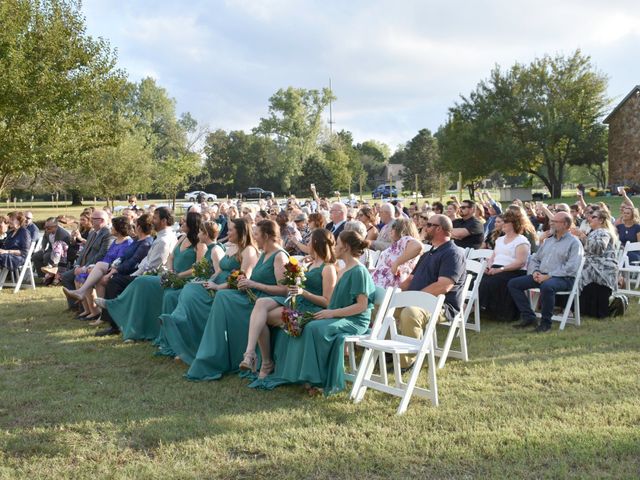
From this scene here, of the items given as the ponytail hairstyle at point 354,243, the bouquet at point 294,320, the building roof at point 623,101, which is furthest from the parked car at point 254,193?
the bouquet at point 294,320

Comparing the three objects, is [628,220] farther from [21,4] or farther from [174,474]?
[21,4]

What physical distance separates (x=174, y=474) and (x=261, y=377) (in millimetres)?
2008

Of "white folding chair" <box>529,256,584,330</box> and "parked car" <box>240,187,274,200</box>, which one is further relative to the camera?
"parked car" <box>240,187,274,200</box>

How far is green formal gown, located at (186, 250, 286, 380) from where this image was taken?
6128mm

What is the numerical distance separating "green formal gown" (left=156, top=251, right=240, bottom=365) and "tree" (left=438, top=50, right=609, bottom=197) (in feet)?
132

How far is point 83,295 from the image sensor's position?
28.9ft

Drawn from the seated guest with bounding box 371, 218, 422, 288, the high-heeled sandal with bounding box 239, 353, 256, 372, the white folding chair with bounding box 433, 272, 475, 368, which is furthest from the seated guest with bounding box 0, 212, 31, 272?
the white folding chair with bounding box 433, 272, 475, 368

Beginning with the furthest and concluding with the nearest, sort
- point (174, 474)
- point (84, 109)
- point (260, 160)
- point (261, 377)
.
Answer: point (260, 160) → point (84, 109) → point (261, 377) → point (174, 474)

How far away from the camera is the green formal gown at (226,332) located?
20.1ft

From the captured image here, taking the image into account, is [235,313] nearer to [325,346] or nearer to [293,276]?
[293,276]

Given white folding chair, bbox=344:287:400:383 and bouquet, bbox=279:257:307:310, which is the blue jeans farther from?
bouquet, bbox=279:257:307:310

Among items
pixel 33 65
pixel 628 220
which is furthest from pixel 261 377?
pixel 33 65

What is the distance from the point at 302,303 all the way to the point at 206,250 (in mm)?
2162

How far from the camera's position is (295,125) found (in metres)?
73.9
